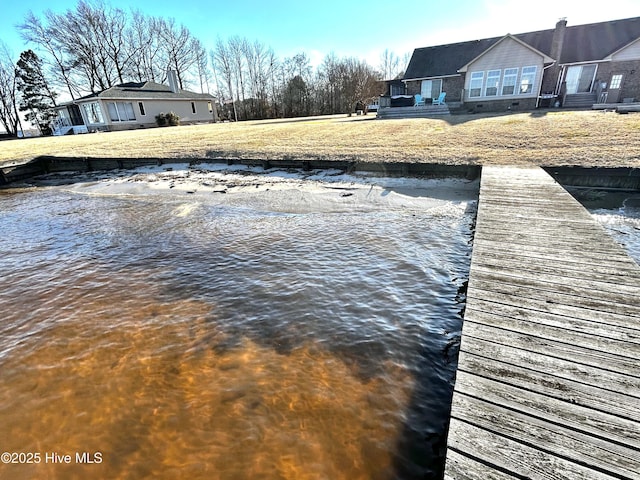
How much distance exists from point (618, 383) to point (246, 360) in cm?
268

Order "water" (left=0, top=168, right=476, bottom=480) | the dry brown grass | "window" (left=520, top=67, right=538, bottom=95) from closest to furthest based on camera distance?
"water" (left=0, top=168, right=476, bottom=480) < the dry brown grass < "window" (left=520, top=67, right=538, bottom=95)

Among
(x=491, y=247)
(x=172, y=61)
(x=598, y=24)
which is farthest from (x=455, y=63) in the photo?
(x=172, y=61)

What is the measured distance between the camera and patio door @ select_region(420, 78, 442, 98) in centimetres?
2357

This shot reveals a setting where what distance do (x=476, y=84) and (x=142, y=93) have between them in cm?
2795

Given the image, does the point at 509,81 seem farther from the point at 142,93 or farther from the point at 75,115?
the point at 75,115

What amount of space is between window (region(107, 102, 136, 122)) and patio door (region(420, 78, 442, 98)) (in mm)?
24697

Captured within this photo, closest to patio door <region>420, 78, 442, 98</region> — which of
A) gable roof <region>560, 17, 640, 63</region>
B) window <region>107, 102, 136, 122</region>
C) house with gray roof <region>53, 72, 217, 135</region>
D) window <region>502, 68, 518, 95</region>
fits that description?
window <region>502, 68, 518, 95</region>

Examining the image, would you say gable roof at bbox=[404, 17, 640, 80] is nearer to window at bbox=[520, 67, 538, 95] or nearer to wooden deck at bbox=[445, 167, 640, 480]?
window at bbox=[520, 67, 538, 95]

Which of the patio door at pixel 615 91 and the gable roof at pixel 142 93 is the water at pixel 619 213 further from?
the gable roof at pixel 142 93

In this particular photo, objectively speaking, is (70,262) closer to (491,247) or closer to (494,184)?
(491,247)

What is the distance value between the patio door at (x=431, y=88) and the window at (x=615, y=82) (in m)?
9.49

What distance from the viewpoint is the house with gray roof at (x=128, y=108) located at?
92.9 ft

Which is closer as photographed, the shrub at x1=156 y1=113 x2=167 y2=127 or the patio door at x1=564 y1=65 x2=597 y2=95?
the patio door at x1=564 y1=65 x2=597 y2=95

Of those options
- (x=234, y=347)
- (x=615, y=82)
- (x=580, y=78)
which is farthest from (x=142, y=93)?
(x=615, y=82)
